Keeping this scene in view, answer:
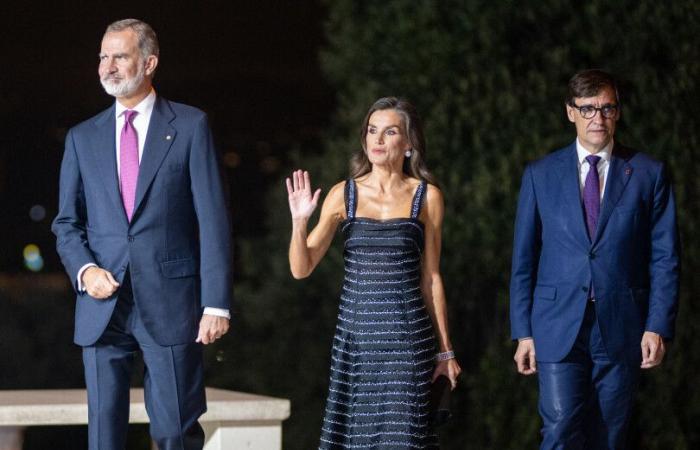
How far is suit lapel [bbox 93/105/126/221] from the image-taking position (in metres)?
5.13

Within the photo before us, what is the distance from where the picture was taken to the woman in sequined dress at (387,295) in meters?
5.51

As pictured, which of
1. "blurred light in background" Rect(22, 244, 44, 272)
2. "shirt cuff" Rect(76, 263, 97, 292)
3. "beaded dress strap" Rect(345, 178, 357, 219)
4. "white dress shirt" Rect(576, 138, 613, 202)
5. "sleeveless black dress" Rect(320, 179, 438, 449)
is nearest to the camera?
"shirt cuff" Rect(76, 263, 97, 292)

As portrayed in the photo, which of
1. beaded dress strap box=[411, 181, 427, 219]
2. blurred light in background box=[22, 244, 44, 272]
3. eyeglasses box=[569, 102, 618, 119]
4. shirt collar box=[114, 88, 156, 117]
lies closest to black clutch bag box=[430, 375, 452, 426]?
beaded dress strap box=[411, 181, 427, 219]

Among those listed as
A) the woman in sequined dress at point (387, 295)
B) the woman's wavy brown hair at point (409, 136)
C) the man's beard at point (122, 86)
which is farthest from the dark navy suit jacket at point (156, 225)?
the woman's wavy brown hair at point (409, 136)

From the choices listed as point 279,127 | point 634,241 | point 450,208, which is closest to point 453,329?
point 450,208

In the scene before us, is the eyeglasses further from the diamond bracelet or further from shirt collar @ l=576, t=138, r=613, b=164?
the diamond bracelet

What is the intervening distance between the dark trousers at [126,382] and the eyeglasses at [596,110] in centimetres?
185

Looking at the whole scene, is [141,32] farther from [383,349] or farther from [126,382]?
[383,349]

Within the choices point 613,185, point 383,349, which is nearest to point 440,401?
point 383,349

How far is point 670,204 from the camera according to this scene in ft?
18.8

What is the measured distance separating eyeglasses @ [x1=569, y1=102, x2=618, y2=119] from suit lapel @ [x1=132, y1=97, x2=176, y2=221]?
5.45 ft

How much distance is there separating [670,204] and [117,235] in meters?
2.25

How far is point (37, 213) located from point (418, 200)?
4244mm

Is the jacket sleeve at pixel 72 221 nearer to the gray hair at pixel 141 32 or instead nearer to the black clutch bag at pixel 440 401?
the gray hair at pixel 141 32
